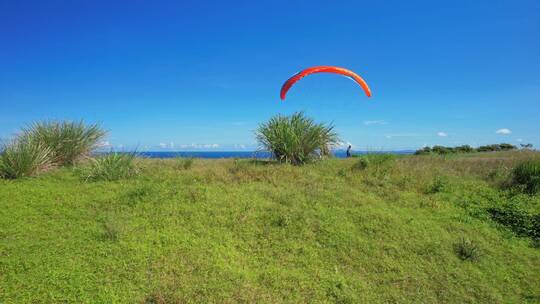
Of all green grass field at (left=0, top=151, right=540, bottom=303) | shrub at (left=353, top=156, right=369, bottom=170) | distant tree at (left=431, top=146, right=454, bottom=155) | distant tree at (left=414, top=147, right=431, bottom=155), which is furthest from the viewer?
distant tree at (left=431, top=146, right=454, bottom=155)

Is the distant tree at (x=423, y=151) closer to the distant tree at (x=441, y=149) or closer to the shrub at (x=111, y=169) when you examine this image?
the distant tree at (x=441, y=149)

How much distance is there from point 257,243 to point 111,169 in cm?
549

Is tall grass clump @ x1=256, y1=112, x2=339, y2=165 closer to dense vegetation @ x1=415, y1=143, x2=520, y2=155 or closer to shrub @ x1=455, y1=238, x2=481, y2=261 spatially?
shrub @ x1=455, y1=238, x2=481, y2=261

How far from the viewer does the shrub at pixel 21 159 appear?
33.1 ft

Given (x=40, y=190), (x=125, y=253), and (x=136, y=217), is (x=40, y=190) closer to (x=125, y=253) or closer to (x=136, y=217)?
(x=136, y=217)

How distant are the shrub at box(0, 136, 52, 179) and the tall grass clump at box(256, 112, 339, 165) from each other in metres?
6.53

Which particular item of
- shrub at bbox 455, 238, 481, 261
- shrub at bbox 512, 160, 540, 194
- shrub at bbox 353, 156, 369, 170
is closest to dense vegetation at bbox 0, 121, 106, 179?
shrub at bbox 353, 156, 369, 170

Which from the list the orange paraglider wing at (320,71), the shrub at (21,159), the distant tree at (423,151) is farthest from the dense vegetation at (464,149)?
the shrub at (21,159)

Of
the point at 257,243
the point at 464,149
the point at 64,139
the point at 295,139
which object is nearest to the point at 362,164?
the point at 295,139

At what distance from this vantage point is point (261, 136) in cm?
1284

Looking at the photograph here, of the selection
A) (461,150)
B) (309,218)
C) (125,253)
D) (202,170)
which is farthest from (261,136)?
(461,150)

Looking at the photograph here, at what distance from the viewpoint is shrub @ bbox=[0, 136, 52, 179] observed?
1010cm

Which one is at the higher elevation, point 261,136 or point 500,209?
point 261,136

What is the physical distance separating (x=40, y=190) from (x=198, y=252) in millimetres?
4986
